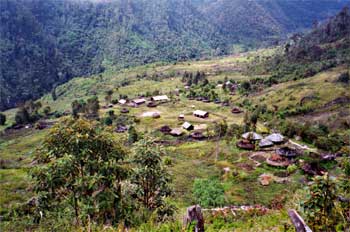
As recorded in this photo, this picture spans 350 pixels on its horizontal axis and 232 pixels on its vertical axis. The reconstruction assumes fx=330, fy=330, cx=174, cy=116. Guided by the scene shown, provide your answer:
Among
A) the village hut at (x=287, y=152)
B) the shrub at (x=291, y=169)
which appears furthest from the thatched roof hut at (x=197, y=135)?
the shrub at (x=291, y=169)

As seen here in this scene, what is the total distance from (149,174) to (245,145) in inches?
1327

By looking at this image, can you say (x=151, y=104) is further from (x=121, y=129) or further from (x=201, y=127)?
(x=201, y=127)

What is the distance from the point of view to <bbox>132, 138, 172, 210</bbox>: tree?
1593 centimetres

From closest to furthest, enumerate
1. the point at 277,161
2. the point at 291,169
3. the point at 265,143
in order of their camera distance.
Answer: the point at 291,169
the point at 277,161
the point at 265,143

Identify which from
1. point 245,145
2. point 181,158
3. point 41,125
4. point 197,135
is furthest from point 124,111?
point 245,145

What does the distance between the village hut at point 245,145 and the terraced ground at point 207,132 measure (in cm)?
82

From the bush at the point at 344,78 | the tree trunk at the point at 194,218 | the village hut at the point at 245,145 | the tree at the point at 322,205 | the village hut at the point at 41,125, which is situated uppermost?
the tree trunk at the point at 194,218

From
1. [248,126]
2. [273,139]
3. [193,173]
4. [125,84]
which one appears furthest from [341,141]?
[125,84]

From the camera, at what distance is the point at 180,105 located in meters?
87.8

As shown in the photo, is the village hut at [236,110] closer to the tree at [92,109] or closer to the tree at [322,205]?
the tree at [92,109]

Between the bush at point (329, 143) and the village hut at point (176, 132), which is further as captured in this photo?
the village hut at point (176, 132)

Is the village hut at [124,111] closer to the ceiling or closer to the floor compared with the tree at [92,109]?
closer to the floor

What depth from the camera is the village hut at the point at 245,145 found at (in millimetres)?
47188

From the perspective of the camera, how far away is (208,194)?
28.1 meters
